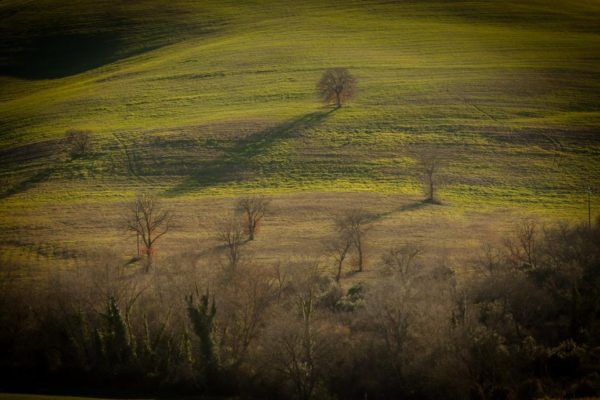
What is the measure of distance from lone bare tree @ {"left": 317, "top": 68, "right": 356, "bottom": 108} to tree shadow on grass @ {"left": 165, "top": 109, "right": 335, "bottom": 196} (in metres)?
3.93

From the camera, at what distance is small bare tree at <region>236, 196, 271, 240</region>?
53000 millimetres

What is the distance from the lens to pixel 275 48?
105 m

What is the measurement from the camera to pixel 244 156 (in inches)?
2771

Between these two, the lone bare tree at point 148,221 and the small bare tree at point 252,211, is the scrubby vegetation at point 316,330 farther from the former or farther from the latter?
the small bare tree at point 252,211

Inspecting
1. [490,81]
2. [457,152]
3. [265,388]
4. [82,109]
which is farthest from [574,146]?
[82,109]

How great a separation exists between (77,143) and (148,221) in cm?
2438

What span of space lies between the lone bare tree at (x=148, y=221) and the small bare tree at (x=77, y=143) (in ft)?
55.4

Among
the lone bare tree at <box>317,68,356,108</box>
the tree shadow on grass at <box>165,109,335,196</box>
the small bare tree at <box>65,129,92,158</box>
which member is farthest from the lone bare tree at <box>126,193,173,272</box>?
the lone bare tree at <box>317,68,356,108</box>

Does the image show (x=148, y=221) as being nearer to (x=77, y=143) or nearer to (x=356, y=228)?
(x=356, y=228)

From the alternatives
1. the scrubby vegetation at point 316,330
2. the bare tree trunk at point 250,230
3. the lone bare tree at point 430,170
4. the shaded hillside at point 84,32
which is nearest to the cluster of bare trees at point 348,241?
the scrubby vegetation at point 316,330

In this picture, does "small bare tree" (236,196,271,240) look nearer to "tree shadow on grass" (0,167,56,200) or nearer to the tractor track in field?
the tractor track in field

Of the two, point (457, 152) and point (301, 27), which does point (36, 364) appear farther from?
point (301, 27)

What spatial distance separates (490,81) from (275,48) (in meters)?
33.8

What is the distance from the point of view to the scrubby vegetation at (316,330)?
34.1 metres
